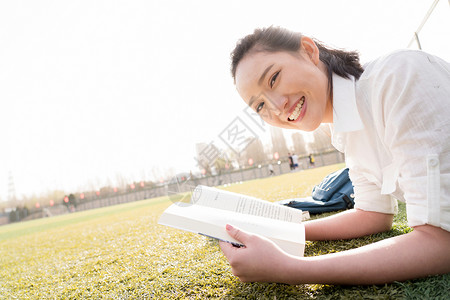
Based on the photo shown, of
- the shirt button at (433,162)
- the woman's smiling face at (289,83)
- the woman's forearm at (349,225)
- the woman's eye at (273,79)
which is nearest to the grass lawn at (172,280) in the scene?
the woman's forearm at (349,225)

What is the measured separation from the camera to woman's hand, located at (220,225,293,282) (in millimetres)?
954

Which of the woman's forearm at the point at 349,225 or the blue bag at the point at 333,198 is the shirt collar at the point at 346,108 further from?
the blue bag at the point at 333,198

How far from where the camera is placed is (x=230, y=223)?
1.11 metres

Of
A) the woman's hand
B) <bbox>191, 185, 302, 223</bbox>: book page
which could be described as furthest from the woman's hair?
the woman's hand

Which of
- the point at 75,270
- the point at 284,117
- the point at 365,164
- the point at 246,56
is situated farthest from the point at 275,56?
the point at 75,270

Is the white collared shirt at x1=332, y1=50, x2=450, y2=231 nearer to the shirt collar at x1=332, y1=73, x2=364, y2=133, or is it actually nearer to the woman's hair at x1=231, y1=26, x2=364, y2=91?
the shirt collar at x1=332, y1=73, x2=364, y2=133

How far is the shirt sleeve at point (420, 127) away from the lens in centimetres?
88

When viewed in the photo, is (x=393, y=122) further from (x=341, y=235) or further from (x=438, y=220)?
(x=341, y=235)

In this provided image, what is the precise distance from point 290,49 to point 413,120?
0.61 m

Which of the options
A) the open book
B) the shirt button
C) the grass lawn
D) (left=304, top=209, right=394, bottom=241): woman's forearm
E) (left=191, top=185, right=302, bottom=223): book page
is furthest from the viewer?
(left=304, top=209, right=394, bottom=241): woman's forearm

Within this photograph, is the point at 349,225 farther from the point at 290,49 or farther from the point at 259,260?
the point at 290,49

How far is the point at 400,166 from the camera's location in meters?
0.99

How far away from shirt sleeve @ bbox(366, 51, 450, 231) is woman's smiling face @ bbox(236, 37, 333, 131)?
29 centimetres

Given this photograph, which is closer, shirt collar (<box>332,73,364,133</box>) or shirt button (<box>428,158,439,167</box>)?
shirt button (<box>428,158,439,167</box>)
